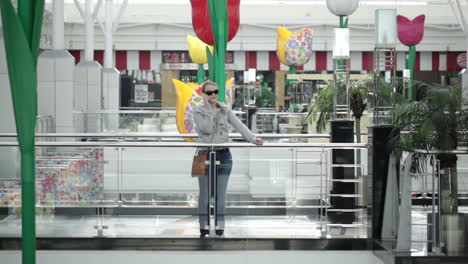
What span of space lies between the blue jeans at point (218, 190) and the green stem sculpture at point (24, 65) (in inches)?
93.8

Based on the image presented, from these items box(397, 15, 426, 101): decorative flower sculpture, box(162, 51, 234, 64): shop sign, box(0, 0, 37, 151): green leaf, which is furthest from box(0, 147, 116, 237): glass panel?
box(162, 51, 234, 64): shop sign

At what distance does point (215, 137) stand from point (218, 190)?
1.55ft

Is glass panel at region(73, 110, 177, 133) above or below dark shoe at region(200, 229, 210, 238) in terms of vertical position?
above

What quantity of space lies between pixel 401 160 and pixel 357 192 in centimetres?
113

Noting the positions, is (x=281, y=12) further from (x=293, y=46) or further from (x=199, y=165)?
(x=199, y=165)

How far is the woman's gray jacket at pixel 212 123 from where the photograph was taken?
23.5 feet

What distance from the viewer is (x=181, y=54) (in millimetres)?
30156

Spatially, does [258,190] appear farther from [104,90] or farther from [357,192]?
[104,90]

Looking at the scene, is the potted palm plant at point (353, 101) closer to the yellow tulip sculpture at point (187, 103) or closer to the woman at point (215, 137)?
the yellow tulip sculpture at point (187, 103)

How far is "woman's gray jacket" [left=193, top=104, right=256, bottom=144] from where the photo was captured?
7.15 m

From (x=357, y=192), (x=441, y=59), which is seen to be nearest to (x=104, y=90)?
(x=441, y=59)

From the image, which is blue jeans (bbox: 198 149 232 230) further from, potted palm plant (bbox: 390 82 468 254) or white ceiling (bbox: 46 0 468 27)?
white ceiling (bbox: 46 0 468 27)

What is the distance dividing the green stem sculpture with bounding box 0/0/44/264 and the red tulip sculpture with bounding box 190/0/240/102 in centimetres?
360

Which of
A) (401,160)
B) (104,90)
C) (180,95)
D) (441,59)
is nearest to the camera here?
(401,160)
